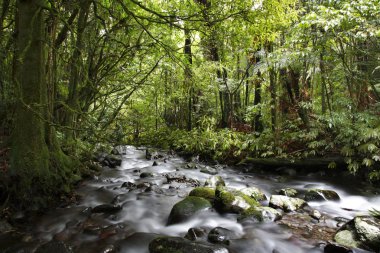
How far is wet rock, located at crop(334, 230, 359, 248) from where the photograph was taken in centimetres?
379

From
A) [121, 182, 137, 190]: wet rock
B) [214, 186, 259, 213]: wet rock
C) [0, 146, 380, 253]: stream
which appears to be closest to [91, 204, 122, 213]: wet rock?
[0, 146, 380, 253]: stream

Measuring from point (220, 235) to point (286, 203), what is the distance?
1846mm

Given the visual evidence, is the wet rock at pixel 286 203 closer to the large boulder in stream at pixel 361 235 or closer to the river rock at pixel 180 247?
the large boulder in stream at pixel 361 235

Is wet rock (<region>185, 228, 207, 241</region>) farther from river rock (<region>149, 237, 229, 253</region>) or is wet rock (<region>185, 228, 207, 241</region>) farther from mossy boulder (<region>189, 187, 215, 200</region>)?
mossy boulder (<region>189, 187, 215, 200</region>)

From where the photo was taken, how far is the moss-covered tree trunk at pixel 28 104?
446cm

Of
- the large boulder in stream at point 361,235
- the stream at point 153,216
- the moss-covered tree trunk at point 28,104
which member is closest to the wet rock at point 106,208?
the stream at point 153,216

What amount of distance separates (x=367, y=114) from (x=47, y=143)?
7.46 m

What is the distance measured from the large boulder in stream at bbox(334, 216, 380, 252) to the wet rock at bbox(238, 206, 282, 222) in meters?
1.03

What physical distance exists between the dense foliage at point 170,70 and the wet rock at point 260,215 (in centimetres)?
253

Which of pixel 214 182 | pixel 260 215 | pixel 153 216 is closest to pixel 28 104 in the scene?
pixel 153 216

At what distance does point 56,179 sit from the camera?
16.9 feet

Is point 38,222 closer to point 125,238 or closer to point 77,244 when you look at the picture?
point 77,244

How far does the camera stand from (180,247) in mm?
3527

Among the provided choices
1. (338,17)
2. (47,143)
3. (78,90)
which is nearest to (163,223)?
(47,143)
